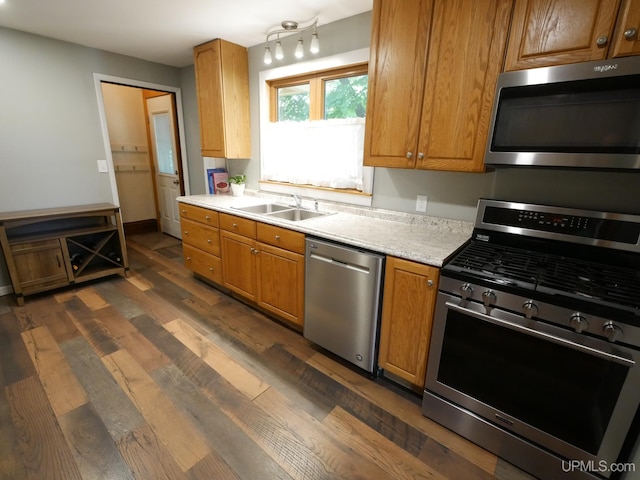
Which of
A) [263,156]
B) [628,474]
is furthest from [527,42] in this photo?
[263,156]

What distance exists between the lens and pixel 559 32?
1262 millimetres

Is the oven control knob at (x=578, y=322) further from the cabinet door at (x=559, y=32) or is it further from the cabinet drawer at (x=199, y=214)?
the cabinet drawer at (x=199, y=214)

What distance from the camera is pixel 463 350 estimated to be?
4.66ft

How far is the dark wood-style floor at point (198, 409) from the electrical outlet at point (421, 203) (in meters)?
1.20

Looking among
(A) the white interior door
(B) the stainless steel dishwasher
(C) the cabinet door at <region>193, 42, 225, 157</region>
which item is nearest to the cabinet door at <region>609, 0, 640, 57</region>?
(B) the stainless steel dishwasher

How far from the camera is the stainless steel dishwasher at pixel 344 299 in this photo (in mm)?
1717

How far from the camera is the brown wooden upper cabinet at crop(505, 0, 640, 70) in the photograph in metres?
1.13

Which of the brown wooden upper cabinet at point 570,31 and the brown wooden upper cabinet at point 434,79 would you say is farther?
the brown wooden upper cabinet at point 434,79

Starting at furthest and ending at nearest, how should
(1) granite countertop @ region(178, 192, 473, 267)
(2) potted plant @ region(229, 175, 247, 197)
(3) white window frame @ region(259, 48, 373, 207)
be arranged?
(2) potted plant @ region(229, 175, 247, 197) < (3) white window frame @ region(259, 48, 373, 207) < (1) granite countertop @ region(178, 192, 473, 267)

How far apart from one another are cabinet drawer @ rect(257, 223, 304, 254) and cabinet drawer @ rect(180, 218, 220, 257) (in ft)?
2.18

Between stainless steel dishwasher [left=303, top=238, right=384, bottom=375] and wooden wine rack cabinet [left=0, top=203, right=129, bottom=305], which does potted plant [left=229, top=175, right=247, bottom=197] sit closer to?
wooden wine rack cabinet [left=0, top=203, right=129, bottom=305]

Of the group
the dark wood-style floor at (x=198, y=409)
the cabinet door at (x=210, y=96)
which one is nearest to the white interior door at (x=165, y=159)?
→ the cabinet door at (x=210, y=96)

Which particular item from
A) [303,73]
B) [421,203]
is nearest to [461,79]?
[421,203]

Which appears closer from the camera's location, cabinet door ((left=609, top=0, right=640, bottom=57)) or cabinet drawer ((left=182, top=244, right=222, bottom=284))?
cabinet door ((left=609, top=0, right=640, bottom=57))
